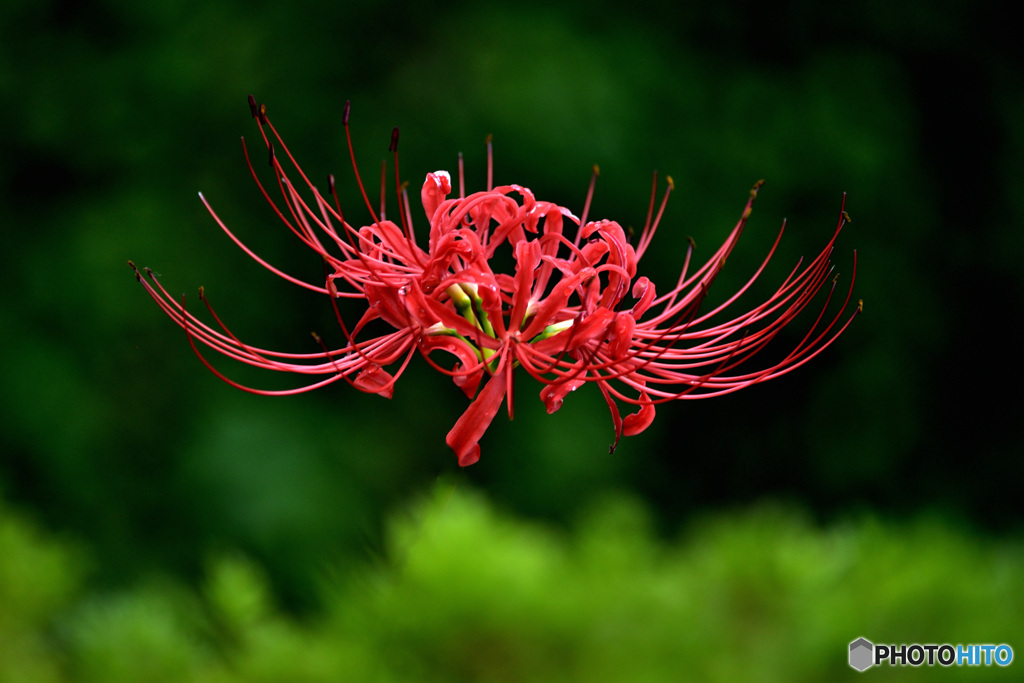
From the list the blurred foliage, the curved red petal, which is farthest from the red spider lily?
the blurred foliage

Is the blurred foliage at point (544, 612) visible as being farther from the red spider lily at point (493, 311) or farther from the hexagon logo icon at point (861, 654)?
the red spider lily at point (493, 311)

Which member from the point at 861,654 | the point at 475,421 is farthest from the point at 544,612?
the point at 475,421

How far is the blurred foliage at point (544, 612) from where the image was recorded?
2.28 m

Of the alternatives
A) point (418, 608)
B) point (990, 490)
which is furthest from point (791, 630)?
point (990, 490)

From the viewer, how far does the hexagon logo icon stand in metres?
2.37

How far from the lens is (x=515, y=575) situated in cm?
241

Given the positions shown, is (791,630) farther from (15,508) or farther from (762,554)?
(15,508)

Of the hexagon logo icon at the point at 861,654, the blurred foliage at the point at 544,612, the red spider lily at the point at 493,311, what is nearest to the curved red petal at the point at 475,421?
the red spider lily at the point at 493,311

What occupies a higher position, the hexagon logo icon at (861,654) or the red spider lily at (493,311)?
the hexagon logo icon at (861,654)

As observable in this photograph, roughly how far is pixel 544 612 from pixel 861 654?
0.83 m

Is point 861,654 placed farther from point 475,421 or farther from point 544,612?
point 475,421

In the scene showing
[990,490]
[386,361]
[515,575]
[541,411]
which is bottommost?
[386,361]

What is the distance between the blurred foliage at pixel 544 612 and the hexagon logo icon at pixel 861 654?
0.09 ft

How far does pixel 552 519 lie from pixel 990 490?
1.99 meters
